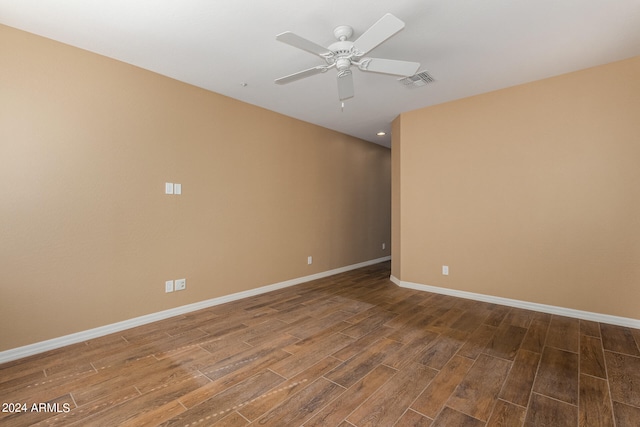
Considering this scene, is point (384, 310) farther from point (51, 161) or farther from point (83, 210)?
point (51, 161)

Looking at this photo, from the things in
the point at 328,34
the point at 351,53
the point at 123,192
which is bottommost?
the point at 123,192

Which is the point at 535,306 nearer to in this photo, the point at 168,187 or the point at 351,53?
the point at 351,53

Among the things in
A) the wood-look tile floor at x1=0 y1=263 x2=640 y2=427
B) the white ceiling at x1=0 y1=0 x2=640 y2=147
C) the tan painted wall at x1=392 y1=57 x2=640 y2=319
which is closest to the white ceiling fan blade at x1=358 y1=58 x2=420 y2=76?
the white ceiling at x1=0 y1=0 x2=640 y2=147

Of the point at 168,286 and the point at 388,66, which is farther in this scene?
the point at 168,286

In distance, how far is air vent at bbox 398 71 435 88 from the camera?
121 inches

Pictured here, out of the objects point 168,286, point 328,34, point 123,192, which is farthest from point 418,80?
point 168,286

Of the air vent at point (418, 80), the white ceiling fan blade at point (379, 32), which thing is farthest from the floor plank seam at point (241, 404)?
the air vent at point (418, 80)

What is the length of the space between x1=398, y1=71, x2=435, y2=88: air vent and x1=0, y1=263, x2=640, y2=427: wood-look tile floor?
2652mm

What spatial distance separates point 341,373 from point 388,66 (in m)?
2.37

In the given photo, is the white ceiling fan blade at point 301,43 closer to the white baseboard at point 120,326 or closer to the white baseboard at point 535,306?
the white baseboard at point 120,326

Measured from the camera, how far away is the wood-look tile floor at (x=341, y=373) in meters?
1.62

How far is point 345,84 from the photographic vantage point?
2469 mm

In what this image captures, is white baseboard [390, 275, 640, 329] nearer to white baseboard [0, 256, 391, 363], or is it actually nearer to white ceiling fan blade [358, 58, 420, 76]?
white baseboard [0, 256, 391, 363]

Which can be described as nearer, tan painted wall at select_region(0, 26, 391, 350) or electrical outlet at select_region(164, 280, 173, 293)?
tan painted wall at select_region(0, 26, 391, 350)
